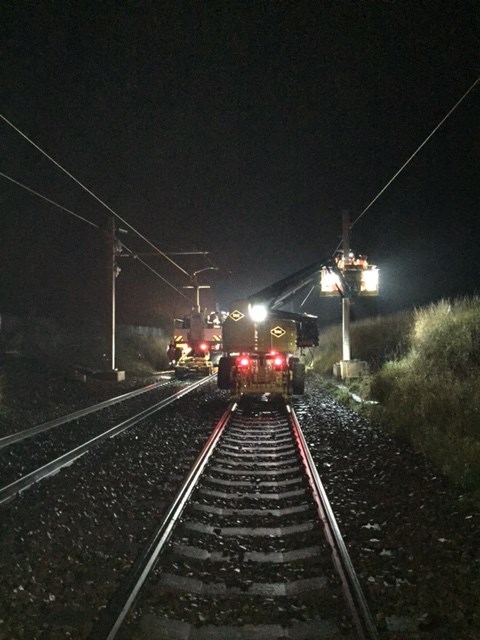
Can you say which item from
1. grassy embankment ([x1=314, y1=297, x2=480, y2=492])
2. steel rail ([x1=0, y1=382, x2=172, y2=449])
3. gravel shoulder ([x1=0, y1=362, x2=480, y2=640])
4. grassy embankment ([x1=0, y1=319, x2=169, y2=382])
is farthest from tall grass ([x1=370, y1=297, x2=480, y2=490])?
grassy embankment ([x1=0, y1=319, x2=169, y2=382])

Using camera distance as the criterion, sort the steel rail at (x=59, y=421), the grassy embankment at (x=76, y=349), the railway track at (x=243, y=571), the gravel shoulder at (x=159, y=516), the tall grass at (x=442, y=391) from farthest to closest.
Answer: the grassy embankment at (x=76, y=349)
the steel rail at (x=59, y=421)
the tall grass at (x=442, y=391)
the gravel shoulder at (x=159, y=516)
the railway track at (x=243, y=571)

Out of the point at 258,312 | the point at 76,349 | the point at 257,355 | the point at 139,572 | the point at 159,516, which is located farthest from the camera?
the point at 76,349

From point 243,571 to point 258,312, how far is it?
615 inches

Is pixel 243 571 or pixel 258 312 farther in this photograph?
pixel 258 312

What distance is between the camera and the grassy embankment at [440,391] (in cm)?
901

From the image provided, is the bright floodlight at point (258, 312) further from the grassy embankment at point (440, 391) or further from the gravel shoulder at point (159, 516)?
the gravel shoulder at point (159, 516)

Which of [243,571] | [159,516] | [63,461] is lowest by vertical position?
[243,571]

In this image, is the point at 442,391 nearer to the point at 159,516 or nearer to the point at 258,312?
the point at 159,516

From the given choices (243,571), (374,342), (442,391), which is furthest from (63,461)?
(374,342)

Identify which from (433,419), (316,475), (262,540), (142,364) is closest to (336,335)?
(142,364)

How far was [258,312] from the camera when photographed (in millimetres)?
20516

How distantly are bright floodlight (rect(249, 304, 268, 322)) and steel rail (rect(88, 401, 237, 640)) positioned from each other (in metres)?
10.7

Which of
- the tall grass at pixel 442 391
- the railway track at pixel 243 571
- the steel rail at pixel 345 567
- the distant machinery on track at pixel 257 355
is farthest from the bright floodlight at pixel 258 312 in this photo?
the steel rail at pixel 345 567

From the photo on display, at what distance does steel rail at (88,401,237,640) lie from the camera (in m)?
3.89
